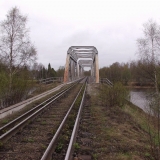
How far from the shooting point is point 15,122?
714 cm

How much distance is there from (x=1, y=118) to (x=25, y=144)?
3.66 metres

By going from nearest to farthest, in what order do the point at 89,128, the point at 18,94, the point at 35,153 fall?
the point at 35,153
the point at 89,128
the point at 18,94

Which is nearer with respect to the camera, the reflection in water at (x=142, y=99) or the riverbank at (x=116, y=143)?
the riverbank at (x=116, y=143)

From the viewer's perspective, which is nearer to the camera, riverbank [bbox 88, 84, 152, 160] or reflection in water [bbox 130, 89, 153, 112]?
riverbank [bbox 88, 84, 152, 160]

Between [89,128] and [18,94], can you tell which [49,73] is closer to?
[18,94]

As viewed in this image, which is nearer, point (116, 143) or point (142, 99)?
point (116, 143)

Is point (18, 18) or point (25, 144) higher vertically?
point (18, 18)

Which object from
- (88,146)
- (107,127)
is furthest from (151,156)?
(107,127)

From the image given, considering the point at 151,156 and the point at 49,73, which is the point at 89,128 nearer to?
the point at 151,156

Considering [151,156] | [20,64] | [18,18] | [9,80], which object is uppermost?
[18,18]

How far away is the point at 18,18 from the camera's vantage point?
573 inches

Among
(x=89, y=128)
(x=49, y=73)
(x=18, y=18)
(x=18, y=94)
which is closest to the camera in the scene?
(x=89, y=128)

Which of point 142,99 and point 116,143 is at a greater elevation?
point 116,143

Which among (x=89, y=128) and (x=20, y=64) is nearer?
(x=89, y=128)
